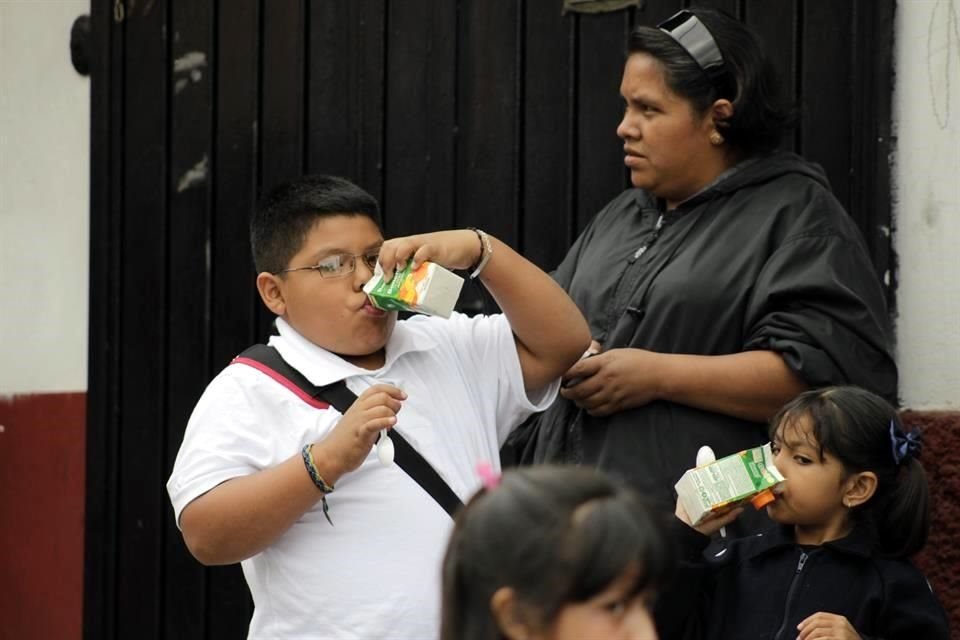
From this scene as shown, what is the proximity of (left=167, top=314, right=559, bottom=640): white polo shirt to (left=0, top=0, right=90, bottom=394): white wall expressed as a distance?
1.99 meters

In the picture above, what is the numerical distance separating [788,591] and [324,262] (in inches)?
39.2

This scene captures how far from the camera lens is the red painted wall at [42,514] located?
4922 mm

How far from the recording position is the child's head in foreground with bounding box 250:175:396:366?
3061 mm

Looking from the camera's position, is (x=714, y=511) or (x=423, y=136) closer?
(x=714, y=511)

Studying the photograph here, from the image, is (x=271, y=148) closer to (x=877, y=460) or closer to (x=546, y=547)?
(x=877, y=460)

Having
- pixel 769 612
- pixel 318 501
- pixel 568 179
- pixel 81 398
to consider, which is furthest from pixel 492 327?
pixel 81 398

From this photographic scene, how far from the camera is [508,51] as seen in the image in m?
4.29

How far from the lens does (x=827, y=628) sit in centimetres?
280

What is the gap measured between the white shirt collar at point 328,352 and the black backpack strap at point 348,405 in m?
0.02

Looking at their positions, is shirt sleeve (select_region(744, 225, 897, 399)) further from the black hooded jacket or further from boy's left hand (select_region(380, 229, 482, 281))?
boy's left hand (select_region(380, 229, 482, 281))

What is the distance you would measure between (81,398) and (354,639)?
2.25 metres

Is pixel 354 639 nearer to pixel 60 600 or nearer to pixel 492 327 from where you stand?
pixel 492 327

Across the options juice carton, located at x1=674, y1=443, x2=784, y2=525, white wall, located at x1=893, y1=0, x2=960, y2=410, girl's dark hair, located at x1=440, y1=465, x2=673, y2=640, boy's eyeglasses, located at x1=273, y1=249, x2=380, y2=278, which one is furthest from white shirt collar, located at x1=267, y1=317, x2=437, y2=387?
white wall, located at x1=893, y1=0, x2=960, y2=410

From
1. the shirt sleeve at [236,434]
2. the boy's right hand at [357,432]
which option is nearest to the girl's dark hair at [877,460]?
the boy's right hand at [357,432]
